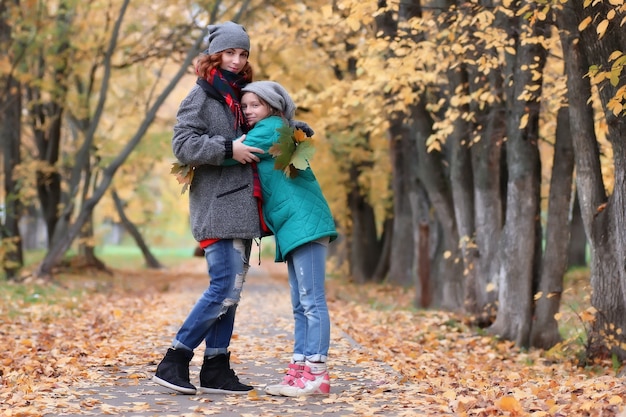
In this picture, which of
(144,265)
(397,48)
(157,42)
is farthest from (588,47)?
(144,265)

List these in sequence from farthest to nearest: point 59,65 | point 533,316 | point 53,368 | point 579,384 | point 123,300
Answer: point 59,65, point 123,300, point 533,316, point 53,368, point 579,384

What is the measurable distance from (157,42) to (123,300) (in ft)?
25.8

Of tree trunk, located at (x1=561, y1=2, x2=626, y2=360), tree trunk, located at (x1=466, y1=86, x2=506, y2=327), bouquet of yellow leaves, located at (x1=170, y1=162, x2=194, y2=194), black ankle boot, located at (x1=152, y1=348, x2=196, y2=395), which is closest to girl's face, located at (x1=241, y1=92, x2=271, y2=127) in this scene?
bouquet of yellow leaves, located at (x1=170, y1=162, x2=194, y2=194)

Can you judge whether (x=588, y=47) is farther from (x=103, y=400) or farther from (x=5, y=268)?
(x=5, y=268)

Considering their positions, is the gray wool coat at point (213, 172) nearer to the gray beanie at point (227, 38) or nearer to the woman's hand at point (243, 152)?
the woman's hand at point (243, 152)

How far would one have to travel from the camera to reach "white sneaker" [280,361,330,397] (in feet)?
19.6

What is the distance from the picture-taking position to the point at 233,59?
6059mm

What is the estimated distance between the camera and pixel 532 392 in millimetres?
6098

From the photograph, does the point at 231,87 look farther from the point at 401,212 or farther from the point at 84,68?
the point at 84,68

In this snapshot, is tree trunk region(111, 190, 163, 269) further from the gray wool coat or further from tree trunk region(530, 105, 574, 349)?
the gray wool coat

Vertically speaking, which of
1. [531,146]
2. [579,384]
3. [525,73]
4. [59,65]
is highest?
[59,65]

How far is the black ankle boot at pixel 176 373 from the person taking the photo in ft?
19.7

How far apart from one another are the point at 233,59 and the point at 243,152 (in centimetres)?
67

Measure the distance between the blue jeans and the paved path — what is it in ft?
1.06
